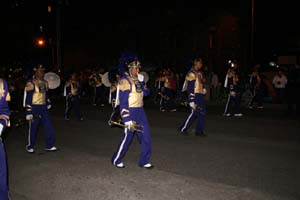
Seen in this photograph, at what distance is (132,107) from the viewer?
24.0 feet

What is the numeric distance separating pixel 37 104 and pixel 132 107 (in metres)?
2.70

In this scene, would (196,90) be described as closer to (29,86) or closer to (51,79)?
(51,79)

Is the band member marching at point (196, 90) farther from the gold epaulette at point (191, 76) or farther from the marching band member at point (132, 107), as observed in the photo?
the marching band member at point (132, 107)

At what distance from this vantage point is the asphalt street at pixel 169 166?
240 inches

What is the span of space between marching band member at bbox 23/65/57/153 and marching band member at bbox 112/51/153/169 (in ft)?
7.77

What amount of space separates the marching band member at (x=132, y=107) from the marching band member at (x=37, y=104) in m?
2.37

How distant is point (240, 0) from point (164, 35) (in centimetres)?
771

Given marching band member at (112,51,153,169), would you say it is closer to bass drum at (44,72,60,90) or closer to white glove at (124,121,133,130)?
white glove at (124,121,133,130)

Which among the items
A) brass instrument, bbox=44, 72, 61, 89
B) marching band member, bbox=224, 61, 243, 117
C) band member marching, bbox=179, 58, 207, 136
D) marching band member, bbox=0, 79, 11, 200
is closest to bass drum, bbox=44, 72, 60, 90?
brass instrument, bbox=44, 72, 61, 89

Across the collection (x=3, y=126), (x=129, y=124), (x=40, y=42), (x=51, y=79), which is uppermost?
(x=40, y=42)

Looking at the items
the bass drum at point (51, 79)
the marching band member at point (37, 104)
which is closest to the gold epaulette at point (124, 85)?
the marching band member at point (37, 104)

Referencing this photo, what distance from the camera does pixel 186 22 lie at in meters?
32.1

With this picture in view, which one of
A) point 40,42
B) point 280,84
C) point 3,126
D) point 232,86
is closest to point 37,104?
point 3,126

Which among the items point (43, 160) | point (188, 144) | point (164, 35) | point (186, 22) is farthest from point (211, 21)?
point (43, 160)
